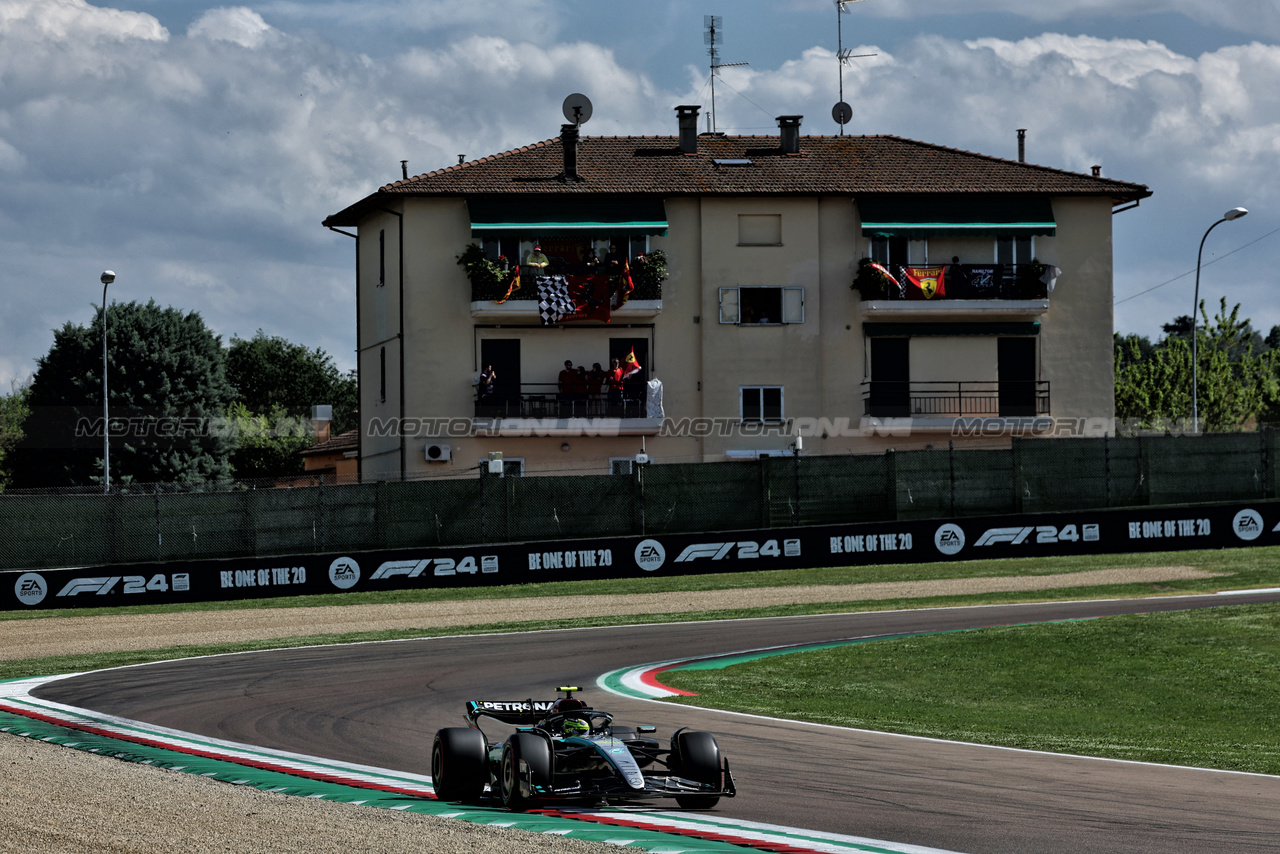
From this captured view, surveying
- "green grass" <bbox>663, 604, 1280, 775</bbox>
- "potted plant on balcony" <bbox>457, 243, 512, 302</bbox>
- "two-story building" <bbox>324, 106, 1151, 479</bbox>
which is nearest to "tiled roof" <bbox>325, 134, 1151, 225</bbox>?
"two-story building" <bbox>324, 106, 1151, 479</bbox>

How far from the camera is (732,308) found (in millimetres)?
43750

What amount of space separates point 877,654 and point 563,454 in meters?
23.5

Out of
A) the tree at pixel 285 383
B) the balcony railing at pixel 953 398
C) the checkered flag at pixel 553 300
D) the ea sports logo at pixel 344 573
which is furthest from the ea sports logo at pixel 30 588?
the tree at pixel 285 383

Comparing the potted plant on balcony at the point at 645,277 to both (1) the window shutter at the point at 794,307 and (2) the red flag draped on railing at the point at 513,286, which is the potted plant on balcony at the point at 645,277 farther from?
(1) the window shutter at the point at 794,307

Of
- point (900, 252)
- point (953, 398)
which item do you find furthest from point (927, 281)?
point (953, 398)

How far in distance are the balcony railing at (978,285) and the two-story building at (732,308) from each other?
0.21ft

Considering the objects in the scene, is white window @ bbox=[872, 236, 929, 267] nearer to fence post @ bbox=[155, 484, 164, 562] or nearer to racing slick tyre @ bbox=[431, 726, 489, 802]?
fence post @ bbox=[155, 484, 164, 562]

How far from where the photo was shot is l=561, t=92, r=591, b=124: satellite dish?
151ft

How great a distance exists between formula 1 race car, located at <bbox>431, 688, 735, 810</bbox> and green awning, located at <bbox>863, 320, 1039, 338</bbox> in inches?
1398

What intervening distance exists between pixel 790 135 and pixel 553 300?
1063 centimetres

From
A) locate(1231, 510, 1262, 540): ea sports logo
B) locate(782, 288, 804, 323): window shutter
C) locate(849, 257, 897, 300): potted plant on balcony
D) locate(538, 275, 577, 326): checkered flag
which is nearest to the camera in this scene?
locate(1231, 510, 1262, 540): ea sports logo

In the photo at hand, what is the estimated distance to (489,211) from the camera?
42750 millimetres

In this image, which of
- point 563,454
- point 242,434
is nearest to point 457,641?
point 563,454

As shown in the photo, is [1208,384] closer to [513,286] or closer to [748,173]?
[748,173]
